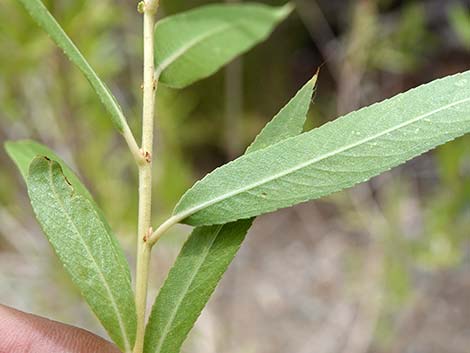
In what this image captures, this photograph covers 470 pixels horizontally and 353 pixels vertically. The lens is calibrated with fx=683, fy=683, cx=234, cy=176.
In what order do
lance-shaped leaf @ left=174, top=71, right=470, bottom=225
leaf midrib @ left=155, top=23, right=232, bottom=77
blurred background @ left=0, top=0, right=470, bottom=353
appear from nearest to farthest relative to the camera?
1. lance-shaped leaf @ left=174, top=71, right=470, bottom=225
2. leaf midrib @ left=155, top=23, right=232, bottom=77
3. blurred background @ left=0, top=0, right=470, bottom=353

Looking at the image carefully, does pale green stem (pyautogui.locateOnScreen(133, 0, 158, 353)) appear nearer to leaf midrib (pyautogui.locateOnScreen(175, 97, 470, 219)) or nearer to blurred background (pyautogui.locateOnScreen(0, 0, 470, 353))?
leaf midrib (pyautogui.locateOnScreen(175, 97, 470, 219))

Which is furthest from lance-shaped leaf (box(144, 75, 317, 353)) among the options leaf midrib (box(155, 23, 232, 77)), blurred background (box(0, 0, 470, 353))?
blurred background (box(0, 0, 470, 353))

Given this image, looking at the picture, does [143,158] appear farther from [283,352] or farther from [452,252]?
[283,352]

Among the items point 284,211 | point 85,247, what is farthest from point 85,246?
point 284,211

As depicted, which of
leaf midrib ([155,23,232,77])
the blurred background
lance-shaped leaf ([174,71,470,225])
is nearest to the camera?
lance-shaped leaf ([174,71,470,225])

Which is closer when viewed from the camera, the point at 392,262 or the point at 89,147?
the point at 89,147

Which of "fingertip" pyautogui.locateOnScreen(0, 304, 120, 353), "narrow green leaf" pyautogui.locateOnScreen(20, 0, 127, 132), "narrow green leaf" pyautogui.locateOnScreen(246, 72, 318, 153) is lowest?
"fingertip" pyautogui.locateOnScreen(0, 304, 120, 353)

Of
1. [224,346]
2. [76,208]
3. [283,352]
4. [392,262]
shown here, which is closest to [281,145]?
[76,208]

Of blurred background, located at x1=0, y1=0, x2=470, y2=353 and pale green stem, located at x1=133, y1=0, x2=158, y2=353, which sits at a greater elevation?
pale green stem, located at x1=133, y1=0, x2=158, y2=353
